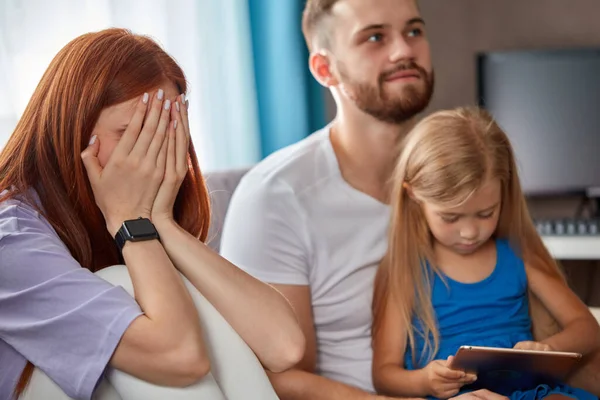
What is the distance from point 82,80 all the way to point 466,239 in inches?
36.0

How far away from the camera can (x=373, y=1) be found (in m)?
1.98

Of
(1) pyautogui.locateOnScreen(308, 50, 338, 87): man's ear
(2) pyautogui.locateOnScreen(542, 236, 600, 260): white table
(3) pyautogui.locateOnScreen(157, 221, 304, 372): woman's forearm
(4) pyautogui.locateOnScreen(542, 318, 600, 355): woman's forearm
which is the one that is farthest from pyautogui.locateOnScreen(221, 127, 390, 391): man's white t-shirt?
(2) pyautogui.locateOnScreen(542, 236, 600, 260): white table

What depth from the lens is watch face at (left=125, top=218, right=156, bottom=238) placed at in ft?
3.96

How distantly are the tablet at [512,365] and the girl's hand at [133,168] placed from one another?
2.03 ft

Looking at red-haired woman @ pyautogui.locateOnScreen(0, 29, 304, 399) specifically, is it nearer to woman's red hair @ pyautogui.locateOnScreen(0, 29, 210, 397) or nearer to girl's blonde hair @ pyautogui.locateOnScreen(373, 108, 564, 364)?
woman's red hair @ pyautogui.locateOnScreen(0, 29, 210, 397)

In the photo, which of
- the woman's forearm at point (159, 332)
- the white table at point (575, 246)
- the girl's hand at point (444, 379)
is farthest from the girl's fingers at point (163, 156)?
the white table at point (575, 246)

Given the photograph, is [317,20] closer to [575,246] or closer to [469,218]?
[469,218]

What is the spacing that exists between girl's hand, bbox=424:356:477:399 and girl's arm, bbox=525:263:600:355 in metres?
0.23

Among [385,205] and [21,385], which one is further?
[385,205]

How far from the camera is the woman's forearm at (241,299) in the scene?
127 cm

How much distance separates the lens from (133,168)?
1.24 metres

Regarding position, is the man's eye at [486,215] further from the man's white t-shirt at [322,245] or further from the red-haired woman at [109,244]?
the red-haired woman at [109,244]

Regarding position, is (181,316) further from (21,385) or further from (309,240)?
(309,240)

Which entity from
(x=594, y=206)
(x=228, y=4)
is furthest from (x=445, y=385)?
(x=594, y=206)
